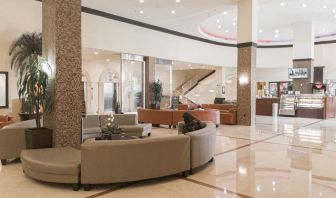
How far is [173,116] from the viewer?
9781 millimetres

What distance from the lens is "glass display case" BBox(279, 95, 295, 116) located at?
1418 cm

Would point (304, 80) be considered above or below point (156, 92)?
above

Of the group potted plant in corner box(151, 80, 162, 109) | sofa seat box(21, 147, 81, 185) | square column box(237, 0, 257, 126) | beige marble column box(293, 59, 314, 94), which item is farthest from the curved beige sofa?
beige marble column box(293, 59, 314, 94)

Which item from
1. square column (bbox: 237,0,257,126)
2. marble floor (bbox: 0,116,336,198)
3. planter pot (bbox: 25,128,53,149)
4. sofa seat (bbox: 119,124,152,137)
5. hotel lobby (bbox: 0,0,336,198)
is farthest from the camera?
square column (bbox: 237,0,257,126)

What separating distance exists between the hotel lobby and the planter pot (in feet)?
0.07

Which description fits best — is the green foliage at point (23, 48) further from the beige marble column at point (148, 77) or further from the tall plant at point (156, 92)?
the tall plant at point (156, 92)

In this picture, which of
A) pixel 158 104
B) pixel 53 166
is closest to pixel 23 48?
pixel 53 166

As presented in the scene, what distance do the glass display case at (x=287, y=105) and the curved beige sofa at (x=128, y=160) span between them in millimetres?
12112

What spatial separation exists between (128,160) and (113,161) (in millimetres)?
208

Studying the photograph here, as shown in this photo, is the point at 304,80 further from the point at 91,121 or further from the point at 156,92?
the point at 91,121

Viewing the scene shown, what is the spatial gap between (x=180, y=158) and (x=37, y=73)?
3080 millimetres

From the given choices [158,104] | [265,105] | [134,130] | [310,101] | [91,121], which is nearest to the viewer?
[134,130]

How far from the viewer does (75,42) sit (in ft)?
16.9

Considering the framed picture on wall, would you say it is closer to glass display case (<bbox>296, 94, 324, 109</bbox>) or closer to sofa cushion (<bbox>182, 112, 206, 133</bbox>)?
sofa cushion (<bbox>182, 112, 206, 133</bbox>)
